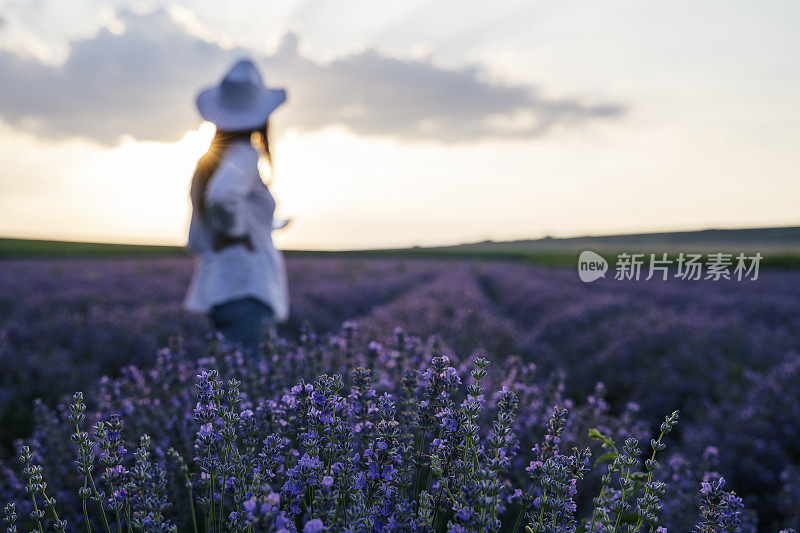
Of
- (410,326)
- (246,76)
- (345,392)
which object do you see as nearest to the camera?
(345,392)

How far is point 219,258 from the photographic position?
11.3 feet

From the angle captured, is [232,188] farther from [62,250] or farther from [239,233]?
[62,250]

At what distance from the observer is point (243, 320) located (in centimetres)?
346

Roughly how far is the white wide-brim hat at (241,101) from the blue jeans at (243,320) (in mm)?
1159

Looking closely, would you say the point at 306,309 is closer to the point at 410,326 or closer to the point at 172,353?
the point at 410,326

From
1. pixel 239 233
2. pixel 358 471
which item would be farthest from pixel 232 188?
pixel 358 471

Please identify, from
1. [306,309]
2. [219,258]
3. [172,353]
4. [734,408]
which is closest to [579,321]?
[734,408]

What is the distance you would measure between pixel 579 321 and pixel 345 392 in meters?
5.90

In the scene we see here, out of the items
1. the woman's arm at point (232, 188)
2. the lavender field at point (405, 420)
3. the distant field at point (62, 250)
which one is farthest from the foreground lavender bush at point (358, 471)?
the distant field at point (62, 250)

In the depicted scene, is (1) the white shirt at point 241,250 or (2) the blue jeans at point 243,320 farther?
(2) the blue jeans at point 243,320

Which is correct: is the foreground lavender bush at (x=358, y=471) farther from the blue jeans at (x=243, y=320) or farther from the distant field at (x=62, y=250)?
the distant field at (x=62, y=250)

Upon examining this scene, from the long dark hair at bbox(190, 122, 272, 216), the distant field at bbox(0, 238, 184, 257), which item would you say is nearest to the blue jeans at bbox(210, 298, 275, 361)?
the long dark hair at bbox(190, 122, 272, 216)

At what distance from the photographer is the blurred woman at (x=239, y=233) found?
340cm

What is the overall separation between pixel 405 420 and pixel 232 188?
199cm
